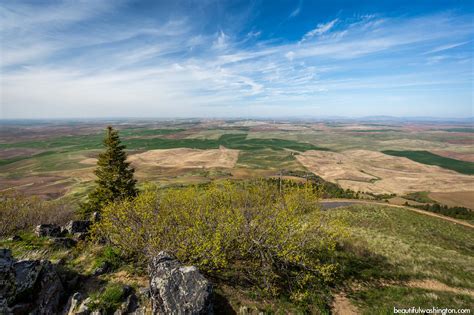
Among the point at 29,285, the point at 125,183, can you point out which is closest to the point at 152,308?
the point at 29,285

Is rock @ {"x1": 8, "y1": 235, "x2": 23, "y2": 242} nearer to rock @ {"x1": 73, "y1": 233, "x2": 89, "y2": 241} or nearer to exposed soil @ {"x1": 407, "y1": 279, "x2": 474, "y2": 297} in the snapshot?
rock @ {"x1": 73, "y1": 233, "x2": 89, "y2": 241}

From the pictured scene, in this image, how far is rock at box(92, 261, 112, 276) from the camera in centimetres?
1440

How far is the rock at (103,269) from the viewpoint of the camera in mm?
→ 14400

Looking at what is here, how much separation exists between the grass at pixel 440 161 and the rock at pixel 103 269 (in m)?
141

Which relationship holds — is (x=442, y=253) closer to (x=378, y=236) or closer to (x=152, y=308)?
(x=378, y=236)

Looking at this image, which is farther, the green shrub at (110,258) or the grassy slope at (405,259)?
the green shrub at (110,258)

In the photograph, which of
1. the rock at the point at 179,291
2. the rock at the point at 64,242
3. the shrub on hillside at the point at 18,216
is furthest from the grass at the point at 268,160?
the rock at the point at 179,291

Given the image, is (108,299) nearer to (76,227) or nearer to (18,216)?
(76,227)

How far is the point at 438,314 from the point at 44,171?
137 meters

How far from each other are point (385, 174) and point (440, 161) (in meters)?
54.0

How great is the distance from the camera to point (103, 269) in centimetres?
1465

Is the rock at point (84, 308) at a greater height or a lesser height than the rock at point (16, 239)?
greater

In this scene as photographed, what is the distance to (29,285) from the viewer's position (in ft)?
36.4

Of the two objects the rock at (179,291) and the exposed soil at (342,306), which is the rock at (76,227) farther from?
the exposed soil at (342,306)
